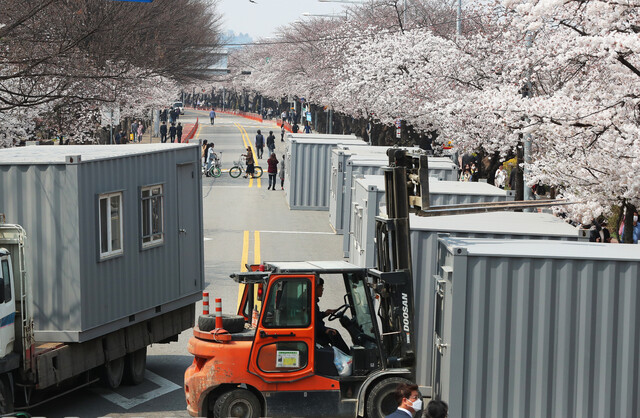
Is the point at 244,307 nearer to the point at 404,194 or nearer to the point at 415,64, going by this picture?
the point at 404,194

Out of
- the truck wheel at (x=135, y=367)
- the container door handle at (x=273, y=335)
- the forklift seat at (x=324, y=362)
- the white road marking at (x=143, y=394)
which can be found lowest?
the white road marking at (x=143, y=394)

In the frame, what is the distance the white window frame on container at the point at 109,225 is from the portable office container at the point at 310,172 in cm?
2405

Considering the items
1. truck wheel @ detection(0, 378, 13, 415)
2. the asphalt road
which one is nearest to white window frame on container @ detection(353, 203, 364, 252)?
the asphalt road

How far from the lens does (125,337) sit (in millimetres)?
13875

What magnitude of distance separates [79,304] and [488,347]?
537cm

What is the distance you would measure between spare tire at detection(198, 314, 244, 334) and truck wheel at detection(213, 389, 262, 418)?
0.72 metres

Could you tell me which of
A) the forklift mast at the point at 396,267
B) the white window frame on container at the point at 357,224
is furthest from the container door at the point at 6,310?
the white window frame on container at the point at 357,224

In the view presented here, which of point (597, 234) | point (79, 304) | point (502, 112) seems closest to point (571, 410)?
point (79, 304)

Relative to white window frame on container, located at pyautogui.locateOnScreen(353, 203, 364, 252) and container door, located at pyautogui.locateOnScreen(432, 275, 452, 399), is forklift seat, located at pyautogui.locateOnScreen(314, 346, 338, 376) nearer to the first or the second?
container door, located at pyautogui.locateOnScreen(432, 275, 452, 399)

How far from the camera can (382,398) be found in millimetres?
11359

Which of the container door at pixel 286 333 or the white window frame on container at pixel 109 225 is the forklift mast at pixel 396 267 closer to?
the container door at pixel 286 333

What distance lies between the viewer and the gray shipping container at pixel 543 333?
9.48m

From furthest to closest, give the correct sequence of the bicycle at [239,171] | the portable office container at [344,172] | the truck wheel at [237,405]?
the bicycle at [239,171], the portable office container at [344,172], the truck wheel at [237,405]

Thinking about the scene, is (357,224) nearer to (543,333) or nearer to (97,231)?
(97,231)
